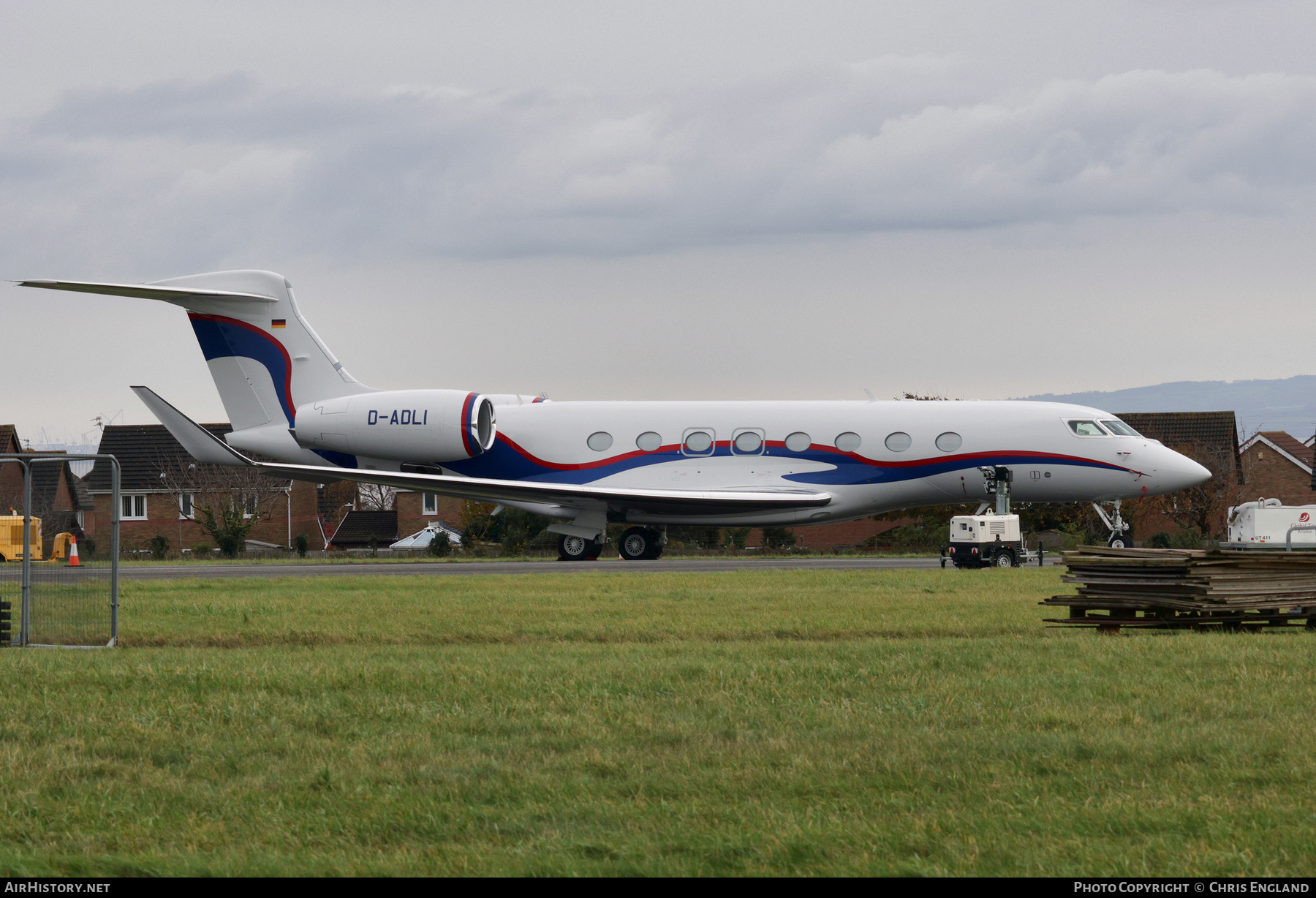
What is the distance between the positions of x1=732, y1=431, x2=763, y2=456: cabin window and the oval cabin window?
24.8 inches

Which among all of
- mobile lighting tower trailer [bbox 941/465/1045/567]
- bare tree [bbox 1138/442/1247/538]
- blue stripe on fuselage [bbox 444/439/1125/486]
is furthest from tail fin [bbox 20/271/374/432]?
bare tree [bbox 1138/442/1247/538]

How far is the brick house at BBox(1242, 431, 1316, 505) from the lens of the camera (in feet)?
212

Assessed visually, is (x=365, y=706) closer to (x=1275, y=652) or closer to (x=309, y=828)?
(x=309, y=828)

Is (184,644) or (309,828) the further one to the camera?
(184,644)

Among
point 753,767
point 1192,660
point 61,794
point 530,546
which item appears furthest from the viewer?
point 530,546

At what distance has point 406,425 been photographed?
100 ft

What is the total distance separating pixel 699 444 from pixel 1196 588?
1821 cm

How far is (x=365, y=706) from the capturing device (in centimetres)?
875

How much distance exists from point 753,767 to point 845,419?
2359 centimetres

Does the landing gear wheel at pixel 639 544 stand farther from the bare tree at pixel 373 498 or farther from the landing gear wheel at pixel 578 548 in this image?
the bare tree at pixel 373 498

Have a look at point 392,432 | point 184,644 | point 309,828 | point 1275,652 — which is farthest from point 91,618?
point 392,432

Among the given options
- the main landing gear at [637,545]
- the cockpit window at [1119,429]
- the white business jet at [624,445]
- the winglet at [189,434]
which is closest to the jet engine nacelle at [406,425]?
the white business jet at [624,445]

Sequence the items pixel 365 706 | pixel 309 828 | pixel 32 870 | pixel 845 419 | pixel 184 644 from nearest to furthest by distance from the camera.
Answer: pixel 32 870
pixel 309 828
pixel 365 706
pixel 184 644
pixel 845 419

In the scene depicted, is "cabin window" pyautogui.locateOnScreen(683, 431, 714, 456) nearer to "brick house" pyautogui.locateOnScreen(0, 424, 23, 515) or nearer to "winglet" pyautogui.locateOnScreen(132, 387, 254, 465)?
"winglet" pyautogui.locateOnScreen(132, 387, 254, 465)
